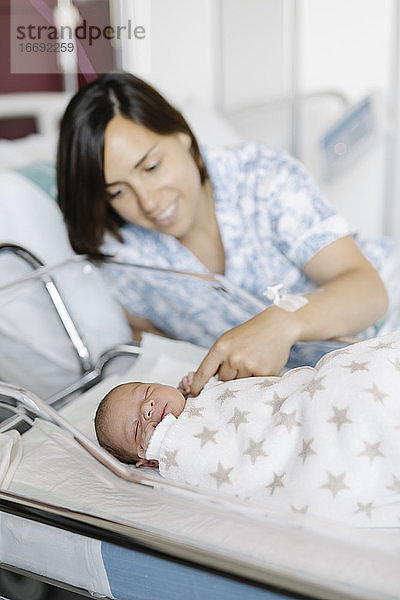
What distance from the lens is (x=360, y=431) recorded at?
0.69 metres

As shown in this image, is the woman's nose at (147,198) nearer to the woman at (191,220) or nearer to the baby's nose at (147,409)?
the woman at (191,220)

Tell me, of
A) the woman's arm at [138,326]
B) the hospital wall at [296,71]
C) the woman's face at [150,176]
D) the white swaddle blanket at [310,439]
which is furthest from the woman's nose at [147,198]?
the hospital wall at [296,71]

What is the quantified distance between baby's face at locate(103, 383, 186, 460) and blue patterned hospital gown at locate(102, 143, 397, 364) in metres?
0.26

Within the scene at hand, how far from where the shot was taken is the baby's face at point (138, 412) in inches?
32.6

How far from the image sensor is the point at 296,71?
2.50 meters

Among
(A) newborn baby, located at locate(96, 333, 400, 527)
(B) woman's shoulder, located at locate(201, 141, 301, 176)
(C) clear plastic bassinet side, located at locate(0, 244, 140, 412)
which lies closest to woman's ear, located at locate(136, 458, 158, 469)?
(A) newborn baby, located at locate(96, 333, 400, 527)

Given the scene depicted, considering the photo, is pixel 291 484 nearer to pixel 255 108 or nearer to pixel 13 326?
pixel 13 326

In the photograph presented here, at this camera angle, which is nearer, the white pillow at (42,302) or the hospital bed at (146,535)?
the hospital bed at (146,535)

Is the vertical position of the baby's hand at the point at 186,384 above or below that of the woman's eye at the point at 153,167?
below

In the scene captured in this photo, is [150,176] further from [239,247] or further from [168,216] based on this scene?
[239,247]

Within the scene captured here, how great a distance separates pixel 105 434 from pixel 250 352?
8.9 inches

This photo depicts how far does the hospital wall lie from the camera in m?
2.38

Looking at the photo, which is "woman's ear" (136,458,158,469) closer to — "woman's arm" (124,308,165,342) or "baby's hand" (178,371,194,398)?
"baby's hand" (178,371,194,398)

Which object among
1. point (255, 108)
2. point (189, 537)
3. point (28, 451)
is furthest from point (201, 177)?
point (255, 108)
